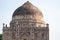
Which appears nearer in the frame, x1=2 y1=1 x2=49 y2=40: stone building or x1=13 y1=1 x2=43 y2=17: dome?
x1=2 y1=1 x2=49 y2=40: stone building

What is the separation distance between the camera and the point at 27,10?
163ft

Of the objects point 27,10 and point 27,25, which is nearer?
point 27,25

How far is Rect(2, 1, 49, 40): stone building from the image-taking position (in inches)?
1850

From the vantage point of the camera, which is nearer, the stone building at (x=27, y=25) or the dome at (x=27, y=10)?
the stone building at (x=27, y=25)

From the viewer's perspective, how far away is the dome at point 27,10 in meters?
49.7

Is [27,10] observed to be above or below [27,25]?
above

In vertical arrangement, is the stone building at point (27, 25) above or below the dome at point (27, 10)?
below

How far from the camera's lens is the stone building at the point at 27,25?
154 ft

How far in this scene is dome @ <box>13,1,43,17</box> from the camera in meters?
49.7

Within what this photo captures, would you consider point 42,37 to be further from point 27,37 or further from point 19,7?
point 19,7

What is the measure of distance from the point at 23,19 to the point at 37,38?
421 centimetres

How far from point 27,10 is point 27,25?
313 centimetres

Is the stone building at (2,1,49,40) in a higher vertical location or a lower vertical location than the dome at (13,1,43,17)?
lower

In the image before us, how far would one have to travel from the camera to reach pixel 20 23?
48406mm
